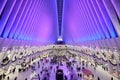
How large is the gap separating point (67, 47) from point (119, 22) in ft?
122

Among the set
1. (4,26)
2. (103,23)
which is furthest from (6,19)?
(103,23)

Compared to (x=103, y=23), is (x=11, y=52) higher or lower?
lower

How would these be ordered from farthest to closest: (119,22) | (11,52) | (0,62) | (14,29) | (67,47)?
(67,47) < (14,29) < (11,52) < (119,22) < (0,62)

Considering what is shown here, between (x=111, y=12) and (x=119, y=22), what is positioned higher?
(x=111, y=12)

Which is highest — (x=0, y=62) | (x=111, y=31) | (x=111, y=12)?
(x=111, y=12)

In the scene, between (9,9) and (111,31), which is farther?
(111,31)

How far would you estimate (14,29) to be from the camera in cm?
1493

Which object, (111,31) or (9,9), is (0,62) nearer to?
(9,9)

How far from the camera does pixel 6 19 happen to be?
12.1 metres

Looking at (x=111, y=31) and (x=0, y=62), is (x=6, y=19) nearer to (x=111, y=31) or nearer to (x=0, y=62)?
(x=0, y=62)

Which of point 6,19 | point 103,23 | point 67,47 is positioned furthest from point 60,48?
point 6,19

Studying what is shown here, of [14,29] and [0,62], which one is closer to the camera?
[0,62]

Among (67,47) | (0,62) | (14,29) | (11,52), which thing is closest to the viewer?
(0,62)

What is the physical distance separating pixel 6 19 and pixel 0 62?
2956 millimetres
